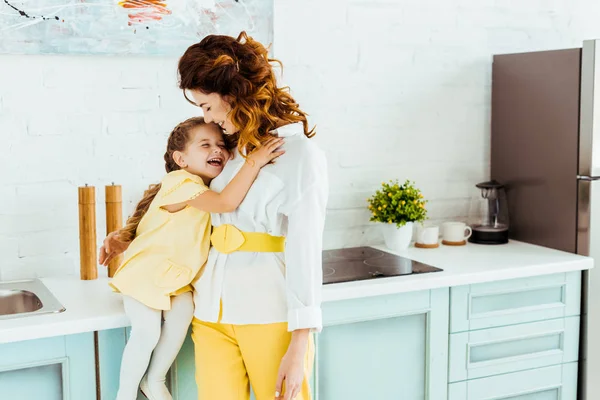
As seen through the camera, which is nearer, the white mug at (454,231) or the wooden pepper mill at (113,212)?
the wooden pepper mill at (113,212)

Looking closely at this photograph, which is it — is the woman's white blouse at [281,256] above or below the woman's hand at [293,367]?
above

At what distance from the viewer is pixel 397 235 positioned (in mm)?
2688

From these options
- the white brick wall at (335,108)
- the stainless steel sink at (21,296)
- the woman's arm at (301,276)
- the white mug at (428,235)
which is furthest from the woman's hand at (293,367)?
the white mug at (428,235)

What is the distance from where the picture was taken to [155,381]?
74.5 inches

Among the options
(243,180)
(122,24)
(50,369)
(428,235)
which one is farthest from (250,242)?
(428,235)

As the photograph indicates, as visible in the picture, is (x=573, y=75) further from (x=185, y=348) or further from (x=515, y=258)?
(x=185, y=348)

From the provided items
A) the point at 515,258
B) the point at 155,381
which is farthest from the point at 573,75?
the point at 155,381

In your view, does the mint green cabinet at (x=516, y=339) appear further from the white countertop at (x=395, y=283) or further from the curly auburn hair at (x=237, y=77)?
the curly auburn hair at (x=237, y=77)

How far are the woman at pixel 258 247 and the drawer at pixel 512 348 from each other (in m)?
0.75

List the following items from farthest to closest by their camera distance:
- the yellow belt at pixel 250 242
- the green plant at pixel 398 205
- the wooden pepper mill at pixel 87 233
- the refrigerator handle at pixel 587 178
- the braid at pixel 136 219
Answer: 1. the green plant at pixel 398 205
2. the refrigerator handle at pixel 587 178
3. the wooden pepper mill at pixel 87 233
4. the braid at pixel 136 219
5. the yellow belt at pixel 250 242

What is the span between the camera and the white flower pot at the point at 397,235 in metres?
2.68

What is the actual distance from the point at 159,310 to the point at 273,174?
0.44 m

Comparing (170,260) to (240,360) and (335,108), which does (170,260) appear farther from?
(335,108)

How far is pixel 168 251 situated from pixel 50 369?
41 centimetres
